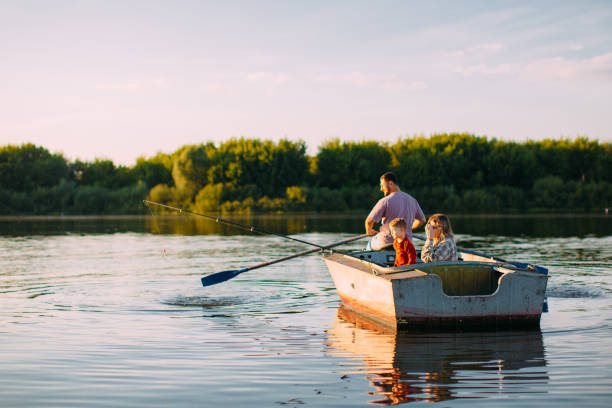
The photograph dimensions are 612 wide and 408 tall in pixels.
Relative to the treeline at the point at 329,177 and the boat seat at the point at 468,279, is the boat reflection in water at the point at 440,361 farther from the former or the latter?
the treeline at the point at 329,177

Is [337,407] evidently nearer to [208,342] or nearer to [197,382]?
[197,382]

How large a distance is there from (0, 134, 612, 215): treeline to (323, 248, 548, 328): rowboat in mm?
61020

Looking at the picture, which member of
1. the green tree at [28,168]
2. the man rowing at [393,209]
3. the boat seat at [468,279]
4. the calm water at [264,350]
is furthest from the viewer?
the green tree at [28,168]

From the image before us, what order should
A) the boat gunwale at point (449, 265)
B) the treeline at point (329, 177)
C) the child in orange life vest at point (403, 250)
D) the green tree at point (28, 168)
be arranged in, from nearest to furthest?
the boat gunwale at point (449, 265) < the child in orange life vest at point (403, 250) < the treeline at point (329, 177) < the green tree at point (28, 168)

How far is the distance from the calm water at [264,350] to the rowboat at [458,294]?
0.21 metres

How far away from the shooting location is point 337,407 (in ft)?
19.8

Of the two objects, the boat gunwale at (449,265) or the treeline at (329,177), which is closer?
the boat gunwale at (449,265)

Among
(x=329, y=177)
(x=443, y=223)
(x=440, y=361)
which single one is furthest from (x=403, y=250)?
(x=329, y=177)

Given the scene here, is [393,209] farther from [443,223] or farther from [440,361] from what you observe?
[440,361]

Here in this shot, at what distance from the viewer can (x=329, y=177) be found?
275 ft

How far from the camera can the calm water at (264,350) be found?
645 cm

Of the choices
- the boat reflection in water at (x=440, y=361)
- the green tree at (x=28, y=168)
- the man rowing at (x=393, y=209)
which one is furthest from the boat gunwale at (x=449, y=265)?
the green tree at (x=28, y=168)

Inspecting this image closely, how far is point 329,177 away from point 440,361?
7608 centimetres

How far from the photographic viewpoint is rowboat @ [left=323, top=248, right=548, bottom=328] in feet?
29.3
